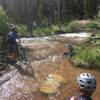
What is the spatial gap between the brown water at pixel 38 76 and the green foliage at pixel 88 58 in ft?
1.63

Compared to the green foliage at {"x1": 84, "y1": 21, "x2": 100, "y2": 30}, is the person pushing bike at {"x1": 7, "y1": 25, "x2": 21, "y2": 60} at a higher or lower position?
higher

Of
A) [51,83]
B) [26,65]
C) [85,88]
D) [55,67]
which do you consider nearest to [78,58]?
[55,67]

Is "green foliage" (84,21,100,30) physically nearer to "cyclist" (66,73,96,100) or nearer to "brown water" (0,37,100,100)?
"brown water" (0,37,100,100)

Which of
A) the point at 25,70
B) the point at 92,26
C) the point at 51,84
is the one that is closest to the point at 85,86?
the point at 51,84

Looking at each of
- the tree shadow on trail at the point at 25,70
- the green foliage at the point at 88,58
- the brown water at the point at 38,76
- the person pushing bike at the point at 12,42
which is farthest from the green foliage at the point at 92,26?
the tree shadow on trail at the point at 25,70

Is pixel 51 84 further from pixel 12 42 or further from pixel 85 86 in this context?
pixel 85 86

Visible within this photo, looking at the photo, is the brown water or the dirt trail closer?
the brown water

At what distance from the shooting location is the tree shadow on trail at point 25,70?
1434cm

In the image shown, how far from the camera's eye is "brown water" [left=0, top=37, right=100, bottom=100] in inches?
460

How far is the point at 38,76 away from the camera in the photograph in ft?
46.3

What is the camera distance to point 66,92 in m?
12.1

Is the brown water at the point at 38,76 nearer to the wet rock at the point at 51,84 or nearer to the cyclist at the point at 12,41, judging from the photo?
the wet rock at the point at 51,84

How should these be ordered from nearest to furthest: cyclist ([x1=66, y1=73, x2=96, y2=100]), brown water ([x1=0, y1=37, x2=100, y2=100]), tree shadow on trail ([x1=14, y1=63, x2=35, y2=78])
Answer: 1. cyclist ([x1=66, y1=73, x2=96, y2=100])
2. brown water ([x1=0, y1=37, x2=100, y2=100])
3. tree shadow on trail ([x1=14, y1=63, x2=35, y2=78])

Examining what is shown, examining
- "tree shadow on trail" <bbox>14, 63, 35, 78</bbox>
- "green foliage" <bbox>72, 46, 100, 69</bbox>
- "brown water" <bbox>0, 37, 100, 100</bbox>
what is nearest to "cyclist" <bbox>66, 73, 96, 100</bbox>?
"brown water" <bbox>0, 37, 100, 100</bbox>
